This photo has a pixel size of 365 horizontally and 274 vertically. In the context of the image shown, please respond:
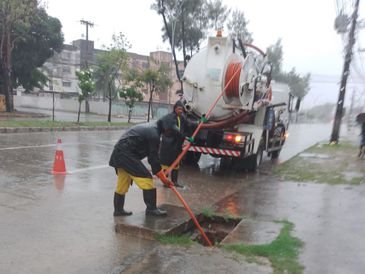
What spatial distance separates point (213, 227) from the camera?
6039 millimetres

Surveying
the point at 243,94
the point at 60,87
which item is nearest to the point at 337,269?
the point at 243,94

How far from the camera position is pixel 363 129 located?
41.9 feet

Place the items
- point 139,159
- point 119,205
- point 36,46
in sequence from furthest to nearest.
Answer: point 36,46 → point 119,205 → point 139,159

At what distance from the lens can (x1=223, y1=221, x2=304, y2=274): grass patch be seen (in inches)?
162

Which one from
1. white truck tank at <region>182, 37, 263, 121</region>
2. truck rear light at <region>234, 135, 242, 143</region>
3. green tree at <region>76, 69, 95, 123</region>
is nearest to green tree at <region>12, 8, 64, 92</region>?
green tree at <region>76, 69, 95, 123</region>

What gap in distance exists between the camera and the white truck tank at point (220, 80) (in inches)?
368

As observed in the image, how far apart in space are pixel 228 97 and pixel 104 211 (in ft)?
14.8

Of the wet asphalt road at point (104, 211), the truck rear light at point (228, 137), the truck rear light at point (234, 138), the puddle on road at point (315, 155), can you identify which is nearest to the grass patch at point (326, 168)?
the puddle on road at point (315, 155)

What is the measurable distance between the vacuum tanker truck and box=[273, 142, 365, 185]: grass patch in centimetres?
111

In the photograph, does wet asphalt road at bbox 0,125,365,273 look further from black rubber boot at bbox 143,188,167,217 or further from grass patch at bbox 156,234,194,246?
black rubber boot at bbox 143,188,167,217

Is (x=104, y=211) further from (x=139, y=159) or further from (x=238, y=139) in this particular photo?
(x=238, y=139)

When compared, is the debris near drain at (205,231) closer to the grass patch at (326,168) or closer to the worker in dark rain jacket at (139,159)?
the worker in dark rain jacket at (139,159)

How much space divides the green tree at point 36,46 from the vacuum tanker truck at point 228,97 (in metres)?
22.8

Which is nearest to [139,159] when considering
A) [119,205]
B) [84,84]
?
[119,205]
